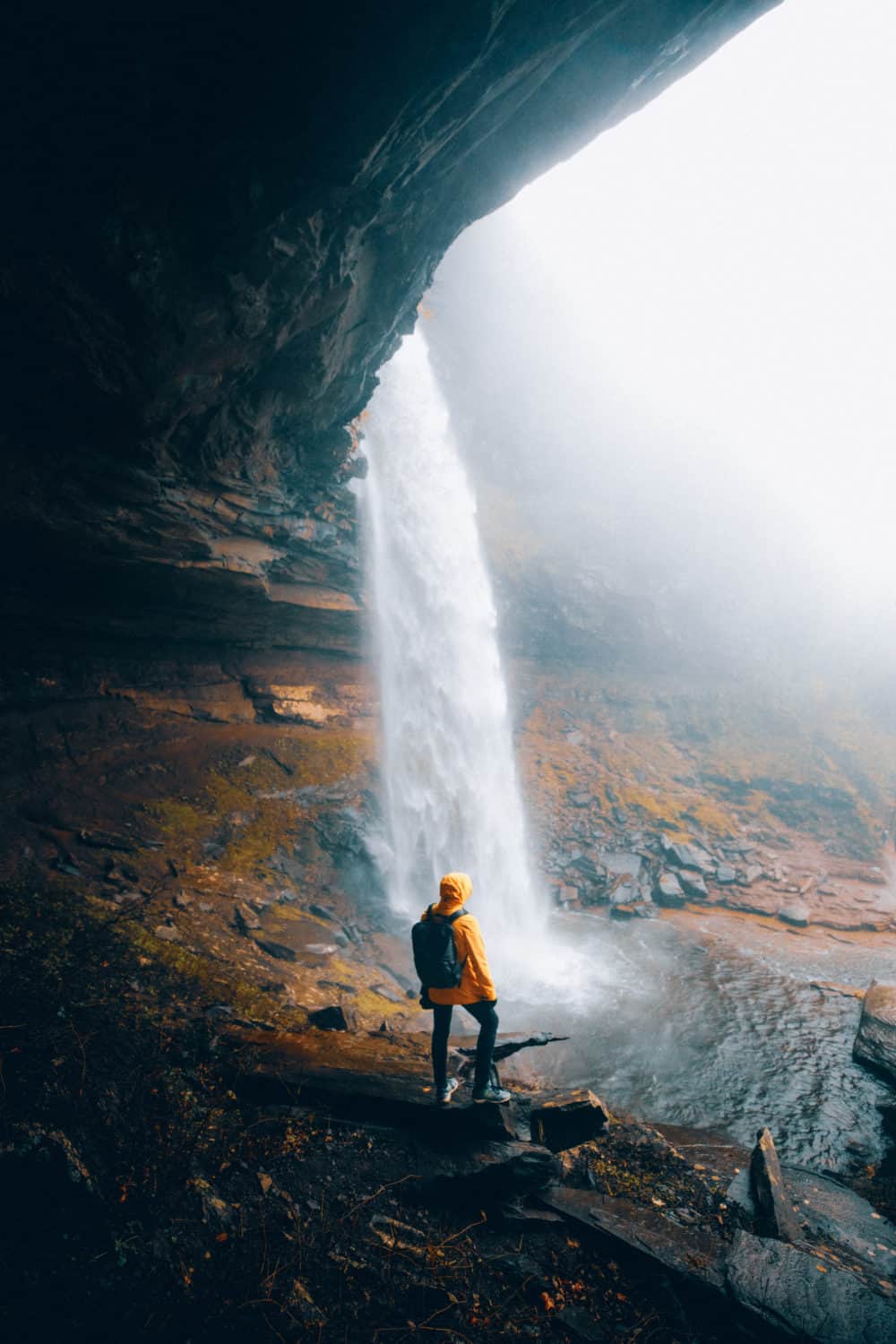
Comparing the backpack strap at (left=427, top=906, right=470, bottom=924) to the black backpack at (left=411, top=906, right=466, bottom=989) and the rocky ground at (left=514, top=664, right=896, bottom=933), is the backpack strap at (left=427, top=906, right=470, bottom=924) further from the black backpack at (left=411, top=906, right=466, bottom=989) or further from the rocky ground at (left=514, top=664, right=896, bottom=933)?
the rocky ground at (left=514, top=664, right=896, bottom=933)

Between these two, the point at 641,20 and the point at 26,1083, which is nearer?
the point at 26,1083

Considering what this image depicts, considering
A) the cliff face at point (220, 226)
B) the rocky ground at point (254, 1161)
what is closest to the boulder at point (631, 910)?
the rocky ground at point (254, 1161)

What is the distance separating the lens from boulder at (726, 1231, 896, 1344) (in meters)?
3.24

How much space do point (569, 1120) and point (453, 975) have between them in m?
2.05

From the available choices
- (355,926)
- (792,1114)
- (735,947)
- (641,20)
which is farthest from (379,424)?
(792,1114)

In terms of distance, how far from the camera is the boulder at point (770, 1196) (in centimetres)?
409

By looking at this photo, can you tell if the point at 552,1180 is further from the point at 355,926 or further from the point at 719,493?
the point at 719,493

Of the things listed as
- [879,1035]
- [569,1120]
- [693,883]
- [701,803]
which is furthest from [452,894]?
[701,803]

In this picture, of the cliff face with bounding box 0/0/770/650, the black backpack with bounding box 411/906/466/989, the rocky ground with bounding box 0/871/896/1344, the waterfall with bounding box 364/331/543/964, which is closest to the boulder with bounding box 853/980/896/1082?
the rocky ground with bounding box 0/871/896/1344

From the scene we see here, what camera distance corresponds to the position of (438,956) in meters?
4.24

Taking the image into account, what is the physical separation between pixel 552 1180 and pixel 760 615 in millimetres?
31760

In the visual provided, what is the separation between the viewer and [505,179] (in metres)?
9.36

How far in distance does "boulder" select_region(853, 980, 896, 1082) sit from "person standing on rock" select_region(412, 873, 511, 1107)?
6.35 meters

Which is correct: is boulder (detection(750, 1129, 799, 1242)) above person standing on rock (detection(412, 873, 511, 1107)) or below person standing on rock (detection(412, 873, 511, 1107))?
below
